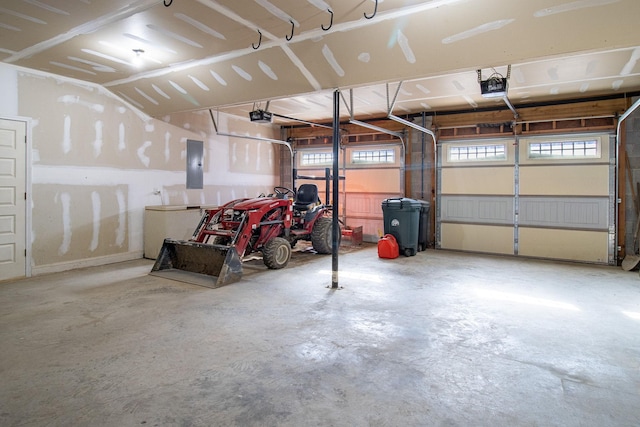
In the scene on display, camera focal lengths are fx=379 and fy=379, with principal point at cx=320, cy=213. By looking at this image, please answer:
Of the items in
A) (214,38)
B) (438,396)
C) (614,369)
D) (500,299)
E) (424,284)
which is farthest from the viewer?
(424,284)

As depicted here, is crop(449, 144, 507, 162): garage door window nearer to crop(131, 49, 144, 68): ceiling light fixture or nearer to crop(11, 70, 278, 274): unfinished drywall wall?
crop(11, 70, 278, 274): unfinished drywall wall

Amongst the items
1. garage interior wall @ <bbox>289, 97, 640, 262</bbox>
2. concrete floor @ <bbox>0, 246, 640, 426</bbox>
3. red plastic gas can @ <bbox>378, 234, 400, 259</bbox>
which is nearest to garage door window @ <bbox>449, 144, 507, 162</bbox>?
garage interior wall @ <bbox>289, 97, 640, 262</bbox>

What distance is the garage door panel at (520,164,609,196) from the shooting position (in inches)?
247

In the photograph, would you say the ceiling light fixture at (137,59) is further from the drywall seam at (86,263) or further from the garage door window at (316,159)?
the garage door window at (316,159)

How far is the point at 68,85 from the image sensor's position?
533 centimetres

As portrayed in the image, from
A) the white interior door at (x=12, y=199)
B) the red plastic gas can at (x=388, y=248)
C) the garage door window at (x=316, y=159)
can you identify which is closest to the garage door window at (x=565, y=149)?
the red plastic gas can at (x=388, y=248)

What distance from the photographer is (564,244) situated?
657 cm

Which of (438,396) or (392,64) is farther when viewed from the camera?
(392,64)

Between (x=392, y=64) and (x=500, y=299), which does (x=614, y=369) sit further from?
(x=392, y=64)

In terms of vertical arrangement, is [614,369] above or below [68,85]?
below

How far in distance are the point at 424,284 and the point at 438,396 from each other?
271cm

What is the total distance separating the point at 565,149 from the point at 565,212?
110cm

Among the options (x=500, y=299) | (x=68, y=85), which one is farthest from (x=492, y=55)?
(x=68, y=85)

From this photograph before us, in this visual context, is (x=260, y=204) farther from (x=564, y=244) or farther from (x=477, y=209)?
(x=564, y=244)
